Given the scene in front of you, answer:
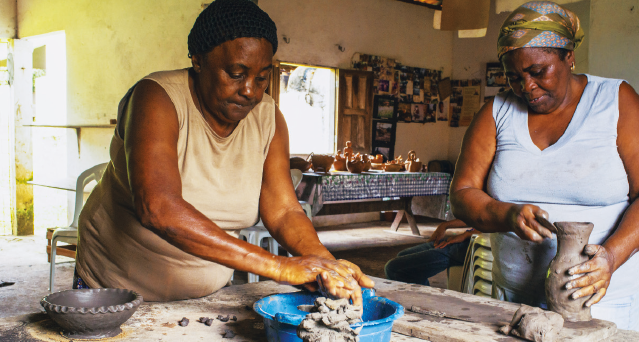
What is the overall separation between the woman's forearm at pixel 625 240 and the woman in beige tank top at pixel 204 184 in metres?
0.84

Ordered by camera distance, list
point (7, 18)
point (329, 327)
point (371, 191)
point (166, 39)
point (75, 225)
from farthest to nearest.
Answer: point (7, 18)
point (371, 191)
point (166, 39)
point (75, 225)
point (329, 327)

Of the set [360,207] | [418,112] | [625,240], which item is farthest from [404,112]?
[625,240]

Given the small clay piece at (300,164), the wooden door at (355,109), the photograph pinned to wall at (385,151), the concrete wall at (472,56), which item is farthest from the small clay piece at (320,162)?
the concrete wall at (472,56)

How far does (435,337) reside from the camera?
1482 millimetres

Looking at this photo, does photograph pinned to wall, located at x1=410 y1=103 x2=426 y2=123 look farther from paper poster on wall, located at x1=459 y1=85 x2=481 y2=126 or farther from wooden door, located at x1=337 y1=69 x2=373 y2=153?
wooden door, located at x1=337 y1=69 x2=373 y2=153

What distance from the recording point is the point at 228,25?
157 cm

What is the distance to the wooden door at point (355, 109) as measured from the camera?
8938 mm

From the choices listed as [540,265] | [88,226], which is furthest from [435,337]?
[88,226]

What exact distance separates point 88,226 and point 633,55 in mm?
3511

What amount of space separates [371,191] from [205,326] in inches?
199

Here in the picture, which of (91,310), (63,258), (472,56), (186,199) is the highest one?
(472,56)

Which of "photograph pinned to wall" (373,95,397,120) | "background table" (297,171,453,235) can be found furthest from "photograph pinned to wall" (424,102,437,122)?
"background table" (297,171,453,235)

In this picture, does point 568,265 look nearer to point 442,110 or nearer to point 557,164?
point 557,164

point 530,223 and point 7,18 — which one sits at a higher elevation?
point 7,18
